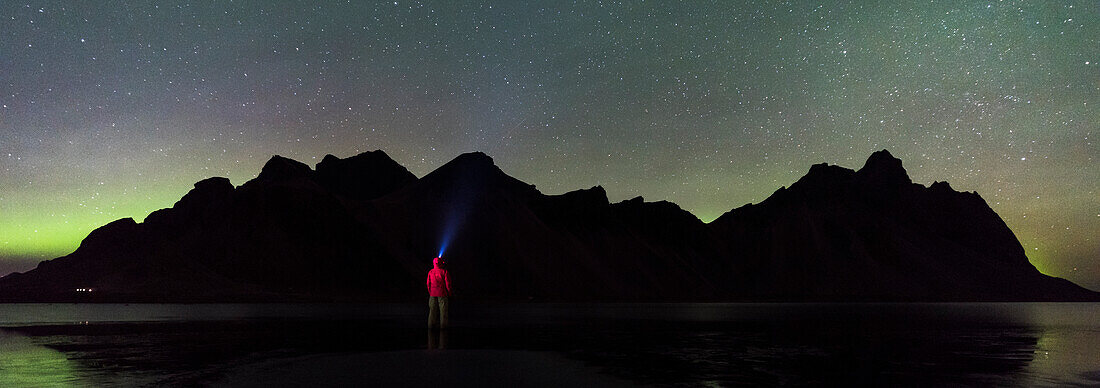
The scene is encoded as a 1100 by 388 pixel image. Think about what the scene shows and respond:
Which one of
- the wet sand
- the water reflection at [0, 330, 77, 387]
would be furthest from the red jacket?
the water reflection at [0, 330, 77, 387]

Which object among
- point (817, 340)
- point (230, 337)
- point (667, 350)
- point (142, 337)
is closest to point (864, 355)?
point (667, 350)

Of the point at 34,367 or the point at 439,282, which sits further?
the point at 439,282

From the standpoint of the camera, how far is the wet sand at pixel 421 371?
662 inches

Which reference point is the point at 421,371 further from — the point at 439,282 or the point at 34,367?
the point at 439,282

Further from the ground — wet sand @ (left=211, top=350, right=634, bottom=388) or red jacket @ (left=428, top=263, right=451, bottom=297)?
red jacket @ (left=428, top=263, right=451, bottom=297)

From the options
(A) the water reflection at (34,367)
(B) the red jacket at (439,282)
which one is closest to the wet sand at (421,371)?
(A) the water reflection at (34,367)

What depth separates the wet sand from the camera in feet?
55.2

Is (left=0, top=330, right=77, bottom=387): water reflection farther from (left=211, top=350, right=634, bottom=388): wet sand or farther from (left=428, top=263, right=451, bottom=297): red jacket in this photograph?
(left=428, top=263, right=451, bottom=297): red jacket

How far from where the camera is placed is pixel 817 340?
3619cm

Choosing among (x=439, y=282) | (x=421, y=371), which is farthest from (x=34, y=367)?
(x=439, y=282)

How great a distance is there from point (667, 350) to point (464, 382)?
1290cm

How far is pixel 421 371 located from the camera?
18.6 metres

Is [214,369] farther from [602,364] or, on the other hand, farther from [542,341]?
[542,341]

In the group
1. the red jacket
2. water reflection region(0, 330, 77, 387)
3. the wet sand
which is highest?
the red jacket
